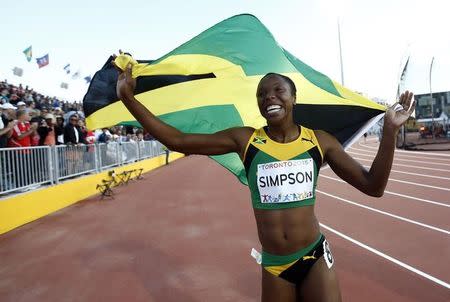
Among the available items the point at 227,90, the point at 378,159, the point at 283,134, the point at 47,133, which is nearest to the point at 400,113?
the point at 378,159

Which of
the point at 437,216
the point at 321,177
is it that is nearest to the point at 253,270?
the point at 437,216

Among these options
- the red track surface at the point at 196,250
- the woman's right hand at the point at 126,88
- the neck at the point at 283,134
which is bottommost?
the red track surface at the point at 196,250

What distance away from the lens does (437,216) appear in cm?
823

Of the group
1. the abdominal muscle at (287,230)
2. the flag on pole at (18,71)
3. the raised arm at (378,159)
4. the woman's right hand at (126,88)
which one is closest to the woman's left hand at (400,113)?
the raised arm at (378,159)

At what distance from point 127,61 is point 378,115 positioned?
2.04 meters

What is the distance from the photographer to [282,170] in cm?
235

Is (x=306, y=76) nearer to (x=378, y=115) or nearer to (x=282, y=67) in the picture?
(x=282, y=67)

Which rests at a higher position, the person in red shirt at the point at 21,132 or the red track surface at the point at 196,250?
the person in red shirt at the point at 21,132

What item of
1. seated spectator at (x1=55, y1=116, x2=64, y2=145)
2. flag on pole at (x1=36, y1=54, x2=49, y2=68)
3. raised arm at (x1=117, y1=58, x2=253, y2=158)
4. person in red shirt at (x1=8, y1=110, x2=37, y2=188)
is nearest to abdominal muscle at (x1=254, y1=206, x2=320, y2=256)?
raised arm at (x1=117, y1=58, x2=253, y2=158)

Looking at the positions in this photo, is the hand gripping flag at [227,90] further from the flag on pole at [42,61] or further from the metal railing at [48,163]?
the flag on pole at [42,61]

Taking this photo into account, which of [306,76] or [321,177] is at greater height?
[306,76]

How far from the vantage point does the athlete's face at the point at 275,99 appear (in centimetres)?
234

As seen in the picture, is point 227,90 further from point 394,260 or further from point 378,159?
point 394,260

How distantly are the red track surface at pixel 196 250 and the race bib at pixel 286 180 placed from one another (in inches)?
100
